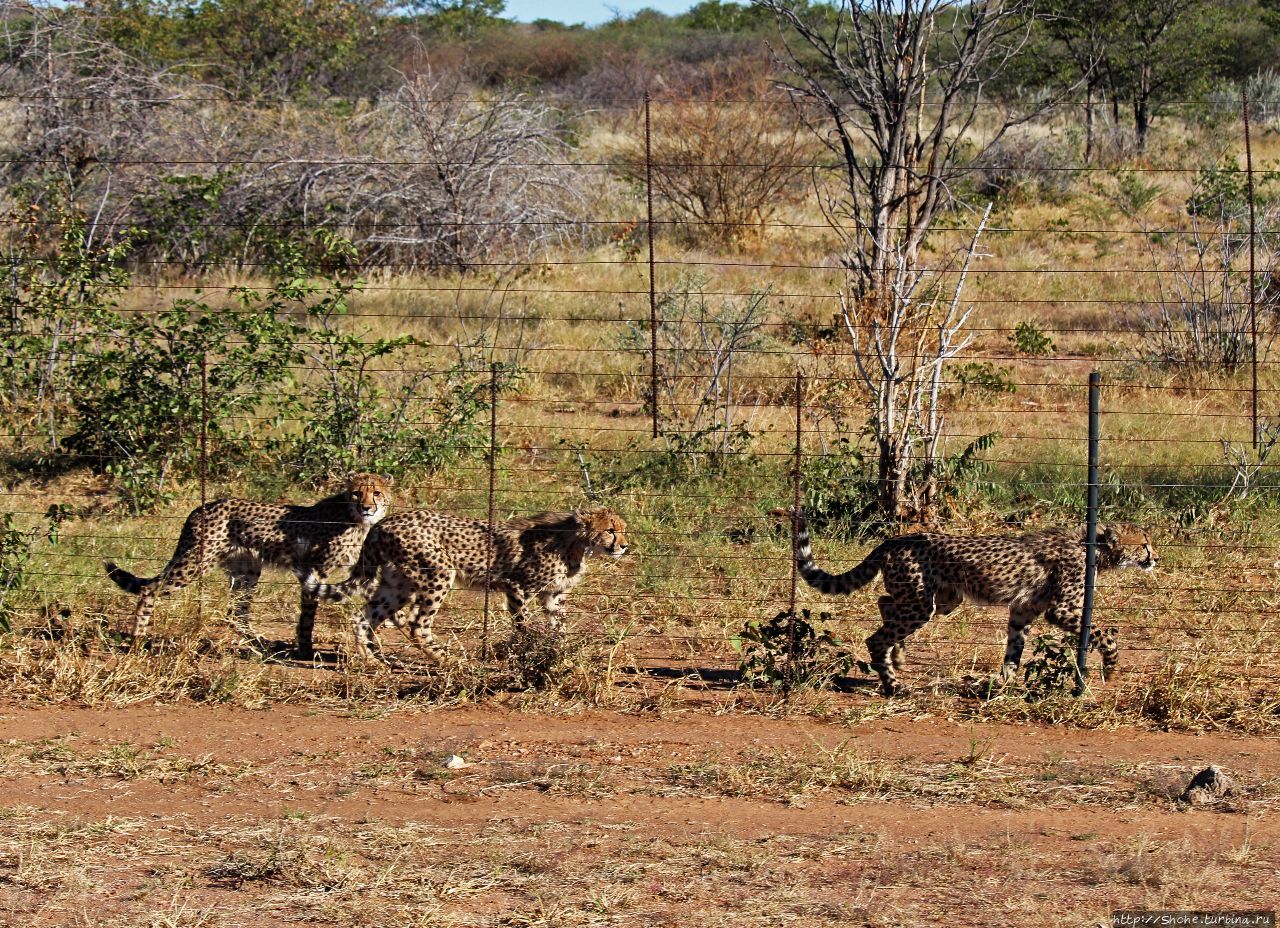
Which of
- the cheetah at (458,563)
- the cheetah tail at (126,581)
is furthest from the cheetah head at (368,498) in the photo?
the cheetah tail at (126,581)

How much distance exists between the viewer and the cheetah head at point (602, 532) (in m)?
7.64

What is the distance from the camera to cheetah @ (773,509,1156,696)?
7.23 m

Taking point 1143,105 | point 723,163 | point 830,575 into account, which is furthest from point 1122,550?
point 1143,105

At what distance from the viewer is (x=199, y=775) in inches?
245

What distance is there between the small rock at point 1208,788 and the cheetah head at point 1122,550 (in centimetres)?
164

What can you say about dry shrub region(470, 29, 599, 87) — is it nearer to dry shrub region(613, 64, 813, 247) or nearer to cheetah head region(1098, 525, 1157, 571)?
dry shrub region(613, 64, 813, 247)

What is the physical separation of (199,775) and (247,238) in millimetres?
9777

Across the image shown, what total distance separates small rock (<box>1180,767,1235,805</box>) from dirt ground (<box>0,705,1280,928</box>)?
34mm

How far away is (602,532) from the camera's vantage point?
7.66 meters

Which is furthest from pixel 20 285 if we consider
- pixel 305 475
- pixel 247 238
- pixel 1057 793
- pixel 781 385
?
pixel 1057 793

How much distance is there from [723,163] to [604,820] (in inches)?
482

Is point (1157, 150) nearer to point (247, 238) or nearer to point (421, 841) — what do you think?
point (247, 238)

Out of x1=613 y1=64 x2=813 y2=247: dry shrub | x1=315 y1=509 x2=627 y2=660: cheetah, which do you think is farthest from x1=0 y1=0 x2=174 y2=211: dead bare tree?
x1=315 y1=509 x2=627 y2=660: cheetah

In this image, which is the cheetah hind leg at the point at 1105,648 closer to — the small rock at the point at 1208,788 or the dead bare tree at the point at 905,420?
the small rock at the point at 1208,788
